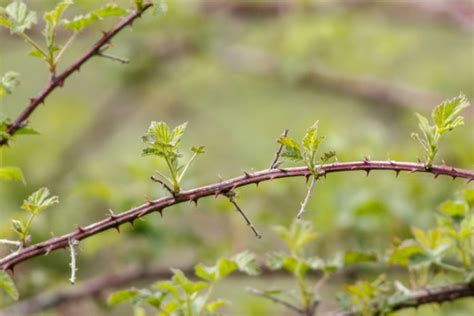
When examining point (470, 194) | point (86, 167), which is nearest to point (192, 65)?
point (86, 167)

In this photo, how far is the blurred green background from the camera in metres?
3.22

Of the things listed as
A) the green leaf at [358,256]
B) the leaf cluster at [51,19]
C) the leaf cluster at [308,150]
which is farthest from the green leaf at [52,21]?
the green leaf at [358,256]

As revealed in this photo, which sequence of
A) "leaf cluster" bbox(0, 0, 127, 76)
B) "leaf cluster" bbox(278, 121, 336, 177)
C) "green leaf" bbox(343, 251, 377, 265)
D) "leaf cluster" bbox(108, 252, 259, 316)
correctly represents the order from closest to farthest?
"leaf cluster" bbox(278, 121, 336, 177)
"leaf cluster" bbox(0, 0, 127, 76)
"leaf cluster" bbox(108, 252, 259, 316)
"green leaf" bbox(343, 251, 377, 265)

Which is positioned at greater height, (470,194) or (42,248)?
(470,194)

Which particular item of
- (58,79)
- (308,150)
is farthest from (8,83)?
(308,150)

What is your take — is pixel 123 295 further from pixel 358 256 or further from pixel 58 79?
pixel 358 256

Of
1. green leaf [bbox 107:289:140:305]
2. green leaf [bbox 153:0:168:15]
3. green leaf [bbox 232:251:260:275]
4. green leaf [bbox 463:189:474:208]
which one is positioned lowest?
green leaf [bbox 107:289:140:305]

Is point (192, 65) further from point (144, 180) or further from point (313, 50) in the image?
point (144, 180)

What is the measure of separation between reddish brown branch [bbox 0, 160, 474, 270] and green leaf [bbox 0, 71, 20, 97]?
31cm

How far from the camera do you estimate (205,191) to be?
57.6 inches

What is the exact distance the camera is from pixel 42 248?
146cm

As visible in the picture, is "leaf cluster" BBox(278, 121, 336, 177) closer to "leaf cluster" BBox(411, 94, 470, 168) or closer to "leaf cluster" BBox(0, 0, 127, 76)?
"leaf cluster" BBox(411, 94, 470, 168)

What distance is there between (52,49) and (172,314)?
584 mm

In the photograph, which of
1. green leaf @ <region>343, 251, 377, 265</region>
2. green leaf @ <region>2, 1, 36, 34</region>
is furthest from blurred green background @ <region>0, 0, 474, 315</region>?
green leaf @ <region>2, 1, 36, 34</region>
